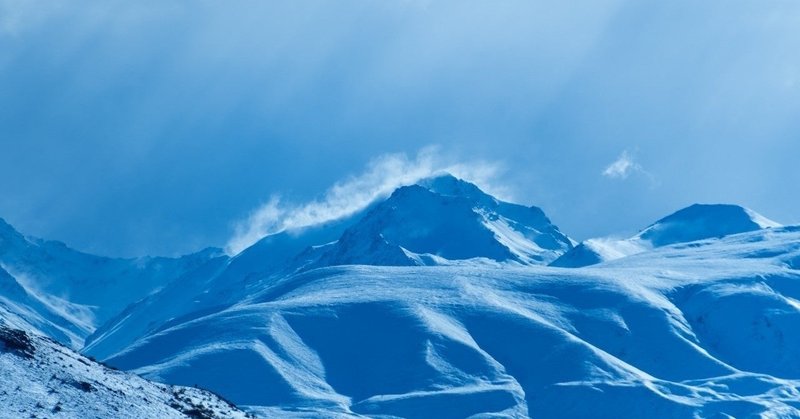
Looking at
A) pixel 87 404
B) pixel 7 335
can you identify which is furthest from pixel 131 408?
pixel 7 335

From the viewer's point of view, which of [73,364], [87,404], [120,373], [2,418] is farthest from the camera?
[120,373]

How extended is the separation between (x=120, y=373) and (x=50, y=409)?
17294 mm

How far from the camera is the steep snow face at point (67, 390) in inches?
3765

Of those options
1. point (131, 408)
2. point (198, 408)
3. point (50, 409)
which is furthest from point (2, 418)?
point (198, 408)

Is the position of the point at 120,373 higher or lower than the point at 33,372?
higher

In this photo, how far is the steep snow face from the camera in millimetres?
95625

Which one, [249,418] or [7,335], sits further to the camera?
[249,418]

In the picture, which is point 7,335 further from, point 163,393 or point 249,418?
point 249,418

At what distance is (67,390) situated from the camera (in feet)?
326

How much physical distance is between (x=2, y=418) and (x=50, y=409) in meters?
5.05

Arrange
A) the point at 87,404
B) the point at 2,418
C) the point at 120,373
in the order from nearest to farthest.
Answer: the point at 2,418 < the point at 87,404 < the point at 120,373

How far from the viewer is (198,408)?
353 feet

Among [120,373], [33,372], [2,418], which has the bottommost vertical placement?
[2,418]

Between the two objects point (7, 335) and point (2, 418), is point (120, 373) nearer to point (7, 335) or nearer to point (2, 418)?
point (7, 335)
